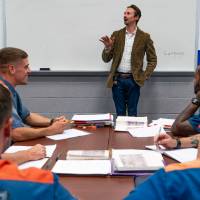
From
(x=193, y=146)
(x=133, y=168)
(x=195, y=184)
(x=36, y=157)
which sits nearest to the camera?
(x=195, y=184)

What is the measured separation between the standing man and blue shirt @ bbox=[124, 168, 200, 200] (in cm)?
322

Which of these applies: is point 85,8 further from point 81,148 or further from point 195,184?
point 195,184

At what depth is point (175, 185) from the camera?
90 cm

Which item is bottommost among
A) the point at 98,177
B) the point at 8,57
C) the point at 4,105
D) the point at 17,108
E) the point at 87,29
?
the point at 98,177

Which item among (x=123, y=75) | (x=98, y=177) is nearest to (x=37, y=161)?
(x=98, y=177)

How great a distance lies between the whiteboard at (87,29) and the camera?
421 centimetres

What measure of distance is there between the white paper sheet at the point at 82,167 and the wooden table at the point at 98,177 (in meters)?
0.03

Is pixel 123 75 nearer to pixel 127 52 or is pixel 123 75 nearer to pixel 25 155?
pixel 127 52

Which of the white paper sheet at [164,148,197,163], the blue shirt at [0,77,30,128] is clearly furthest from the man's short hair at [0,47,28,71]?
the white paper sheet at [164,148,197,163]

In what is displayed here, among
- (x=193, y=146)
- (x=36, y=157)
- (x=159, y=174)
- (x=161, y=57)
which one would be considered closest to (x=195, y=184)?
(x=159, y=174)

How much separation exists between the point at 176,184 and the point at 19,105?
1.99 metres

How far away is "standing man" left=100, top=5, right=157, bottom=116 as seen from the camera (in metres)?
4.10

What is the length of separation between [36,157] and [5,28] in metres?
2.77

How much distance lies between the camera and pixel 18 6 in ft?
13.9
